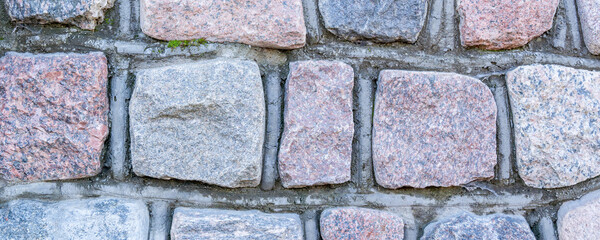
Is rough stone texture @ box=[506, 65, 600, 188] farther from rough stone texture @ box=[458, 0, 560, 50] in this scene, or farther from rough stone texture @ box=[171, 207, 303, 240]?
rough stone texture @ box=[171, 207, 303, 240]

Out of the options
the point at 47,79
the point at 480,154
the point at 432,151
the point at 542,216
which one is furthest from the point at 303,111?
the point at 542,216

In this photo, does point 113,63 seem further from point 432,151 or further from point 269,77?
point 432,151

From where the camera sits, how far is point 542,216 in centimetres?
113

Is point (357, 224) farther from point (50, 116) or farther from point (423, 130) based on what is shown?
point (50, 116)

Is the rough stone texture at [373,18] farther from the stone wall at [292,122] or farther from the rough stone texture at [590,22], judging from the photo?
the rough stone texture at [590,22]

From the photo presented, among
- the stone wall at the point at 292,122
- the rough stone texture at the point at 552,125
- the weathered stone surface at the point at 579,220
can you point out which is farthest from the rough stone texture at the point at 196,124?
the weathered stone surface at the point at 579,220

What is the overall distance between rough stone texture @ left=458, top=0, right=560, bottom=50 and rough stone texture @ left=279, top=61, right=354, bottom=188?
316mm

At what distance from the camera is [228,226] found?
3.20 ft

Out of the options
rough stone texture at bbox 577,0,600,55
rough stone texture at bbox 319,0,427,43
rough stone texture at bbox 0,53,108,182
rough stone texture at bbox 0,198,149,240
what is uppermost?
rough stone texture at bbox 577,0,600,55

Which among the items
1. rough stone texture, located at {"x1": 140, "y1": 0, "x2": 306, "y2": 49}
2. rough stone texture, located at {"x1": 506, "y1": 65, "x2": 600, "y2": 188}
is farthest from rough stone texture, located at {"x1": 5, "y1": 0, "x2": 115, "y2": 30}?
rough stone texture, located at {"x1": 506, "y1": 65, "x2": 600, "y2": 188}

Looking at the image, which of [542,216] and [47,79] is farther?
[542,216]

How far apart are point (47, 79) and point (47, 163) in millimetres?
166

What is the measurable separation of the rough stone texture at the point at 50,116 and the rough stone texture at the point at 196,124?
81 millimetres

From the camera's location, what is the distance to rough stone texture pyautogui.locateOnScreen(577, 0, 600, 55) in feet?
3.83
